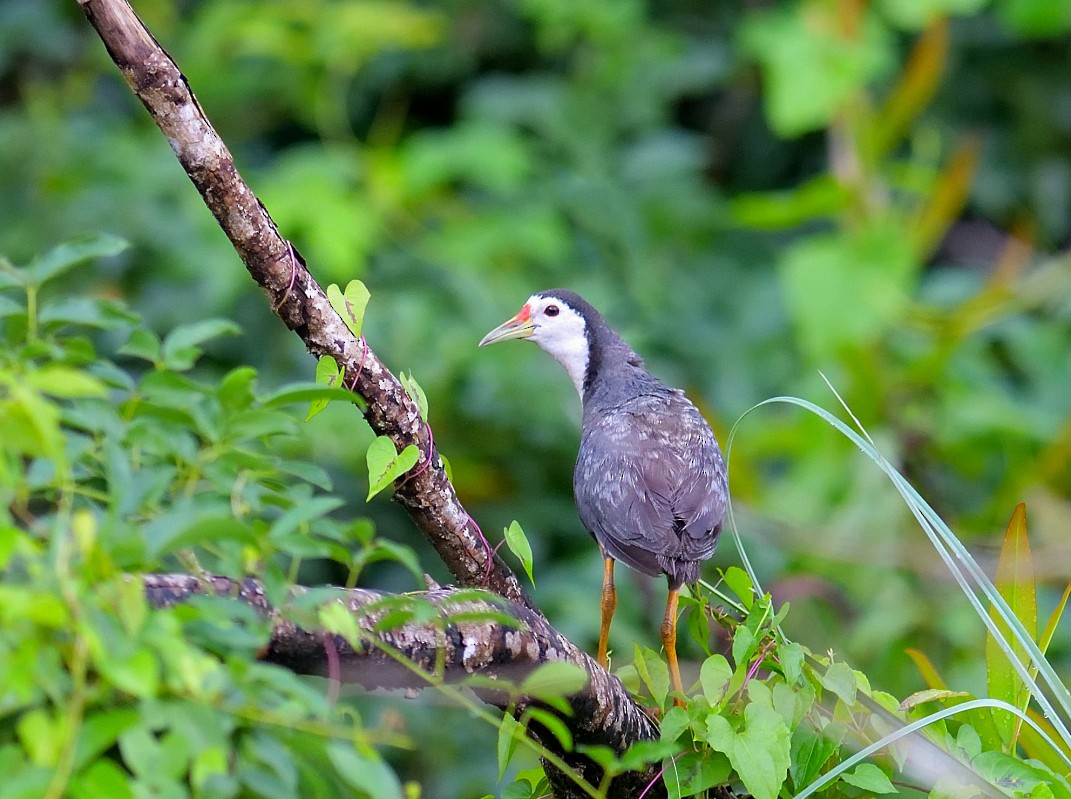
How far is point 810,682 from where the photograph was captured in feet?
6.40

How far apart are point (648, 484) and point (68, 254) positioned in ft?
5.44

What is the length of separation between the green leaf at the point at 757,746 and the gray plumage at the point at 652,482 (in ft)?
2.72

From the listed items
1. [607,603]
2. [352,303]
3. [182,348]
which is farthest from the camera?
[607,603]

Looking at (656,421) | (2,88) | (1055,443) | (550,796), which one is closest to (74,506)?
(550,796)

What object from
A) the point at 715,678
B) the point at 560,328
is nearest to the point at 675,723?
the point at 715,678

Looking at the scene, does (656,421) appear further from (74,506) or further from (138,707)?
(138,707)

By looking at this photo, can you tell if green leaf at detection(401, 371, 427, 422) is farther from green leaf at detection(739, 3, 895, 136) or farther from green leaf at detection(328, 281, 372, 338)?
green leaf at detection(739, 3, 895, 136)

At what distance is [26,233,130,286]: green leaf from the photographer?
57.9 inches

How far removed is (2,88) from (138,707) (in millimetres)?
6463

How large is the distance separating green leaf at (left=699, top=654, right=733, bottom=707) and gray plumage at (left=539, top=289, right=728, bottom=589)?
75 cm

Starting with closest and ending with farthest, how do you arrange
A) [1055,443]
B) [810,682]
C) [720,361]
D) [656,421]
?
[810,682] → [656,421] → [1055,443] → [720,361]

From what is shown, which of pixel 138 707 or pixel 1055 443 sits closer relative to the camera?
pixel 138 707

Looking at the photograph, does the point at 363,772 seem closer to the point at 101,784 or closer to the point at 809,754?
the point at 101,784

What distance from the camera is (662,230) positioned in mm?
6035
